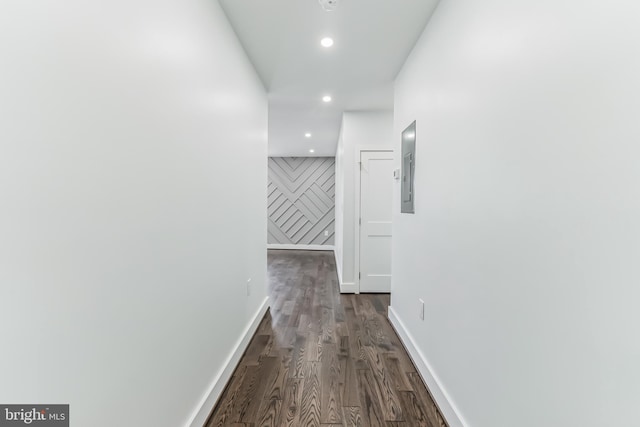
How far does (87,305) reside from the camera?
78 centimetres

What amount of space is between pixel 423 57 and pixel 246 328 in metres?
2.44

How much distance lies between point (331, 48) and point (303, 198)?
5309 mm

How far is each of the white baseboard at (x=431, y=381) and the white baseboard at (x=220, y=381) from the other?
1.26m

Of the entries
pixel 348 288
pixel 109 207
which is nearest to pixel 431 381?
pixel 109 207

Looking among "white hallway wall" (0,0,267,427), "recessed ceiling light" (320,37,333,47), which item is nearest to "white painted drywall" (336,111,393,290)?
"recessed ceiling light" (320,37,333,47)

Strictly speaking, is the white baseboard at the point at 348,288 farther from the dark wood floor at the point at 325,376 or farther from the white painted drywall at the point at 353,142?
the dark wood floor at the point at 325,376

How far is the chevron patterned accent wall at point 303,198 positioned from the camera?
7367 millimetres

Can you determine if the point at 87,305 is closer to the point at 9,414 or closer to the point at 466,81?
the point at 9,414

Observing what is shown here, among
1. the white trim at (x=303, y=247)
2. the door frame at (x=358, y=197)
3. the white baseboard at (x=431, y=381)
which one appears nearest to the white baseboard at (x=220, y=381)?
the white baseboard at (x=431, y=381)

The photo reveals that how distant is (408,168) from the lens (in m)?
2.34

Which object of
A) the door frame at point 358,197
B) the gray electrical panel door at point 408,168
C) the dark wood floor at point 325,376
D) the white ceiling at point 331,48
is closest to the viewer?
the dark wood floor at point 325,376

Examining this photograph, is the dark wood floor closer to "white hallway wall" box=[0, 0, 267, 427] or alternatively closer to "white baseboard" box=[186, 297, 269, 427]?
"white baseboard" box=[186, 297, 269, 427]

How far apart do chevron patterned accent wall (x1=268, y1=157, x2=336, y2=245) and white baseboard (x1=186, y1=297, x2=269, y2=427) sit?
194 inches

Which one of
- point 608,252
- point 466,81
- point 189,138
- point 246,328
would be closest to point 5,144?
point 189,138
